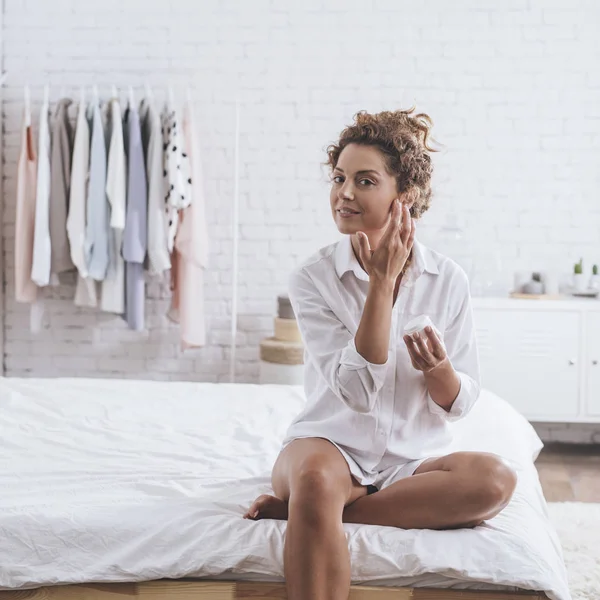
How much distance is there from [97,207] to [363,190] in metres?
2.41

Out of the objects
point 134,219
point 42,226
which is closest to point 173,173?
point 134,219

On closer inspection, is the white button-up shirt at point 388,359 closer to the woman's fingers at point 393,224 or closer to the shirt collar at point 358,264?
the shirt collar at point 358,264

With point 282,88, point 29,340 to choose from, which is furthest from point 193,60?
point 29,340

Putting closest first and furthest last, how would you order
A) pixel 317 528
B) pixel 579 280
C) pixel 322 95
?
1. pixel 317 528
2. pixel 579 280
3. pixel 322 95

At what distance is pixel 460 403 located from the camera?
5.67 ft

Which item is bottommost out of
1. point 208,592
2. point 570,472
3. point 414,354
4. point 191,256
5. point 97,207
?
point 570,472

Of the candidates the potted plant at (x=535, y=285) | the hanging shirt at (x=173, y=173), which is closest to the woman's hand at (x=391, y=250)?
the hanging shirt at (x=173, y=173)

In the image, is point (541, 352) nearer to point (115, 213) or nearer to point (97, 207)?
point (115, 213)

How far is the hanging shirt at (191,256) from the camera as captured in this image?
3.96 m

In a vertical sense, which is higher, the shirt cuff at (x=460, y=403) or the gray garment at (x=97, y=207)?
the gray garment at (x=97, y=207)

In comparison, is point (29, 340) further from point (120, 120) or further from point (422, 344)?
point (422, 344)

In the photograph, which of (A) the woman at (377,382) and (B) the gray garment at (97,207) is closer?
(A) the woman at (377,382)

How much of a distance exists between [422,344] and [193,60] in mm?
2976

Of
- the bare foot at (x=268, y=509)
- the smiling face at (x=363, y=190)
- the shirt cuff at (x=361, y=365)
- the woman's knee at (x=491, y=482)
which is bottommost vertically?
the bare foot at (x=268, y=509)
